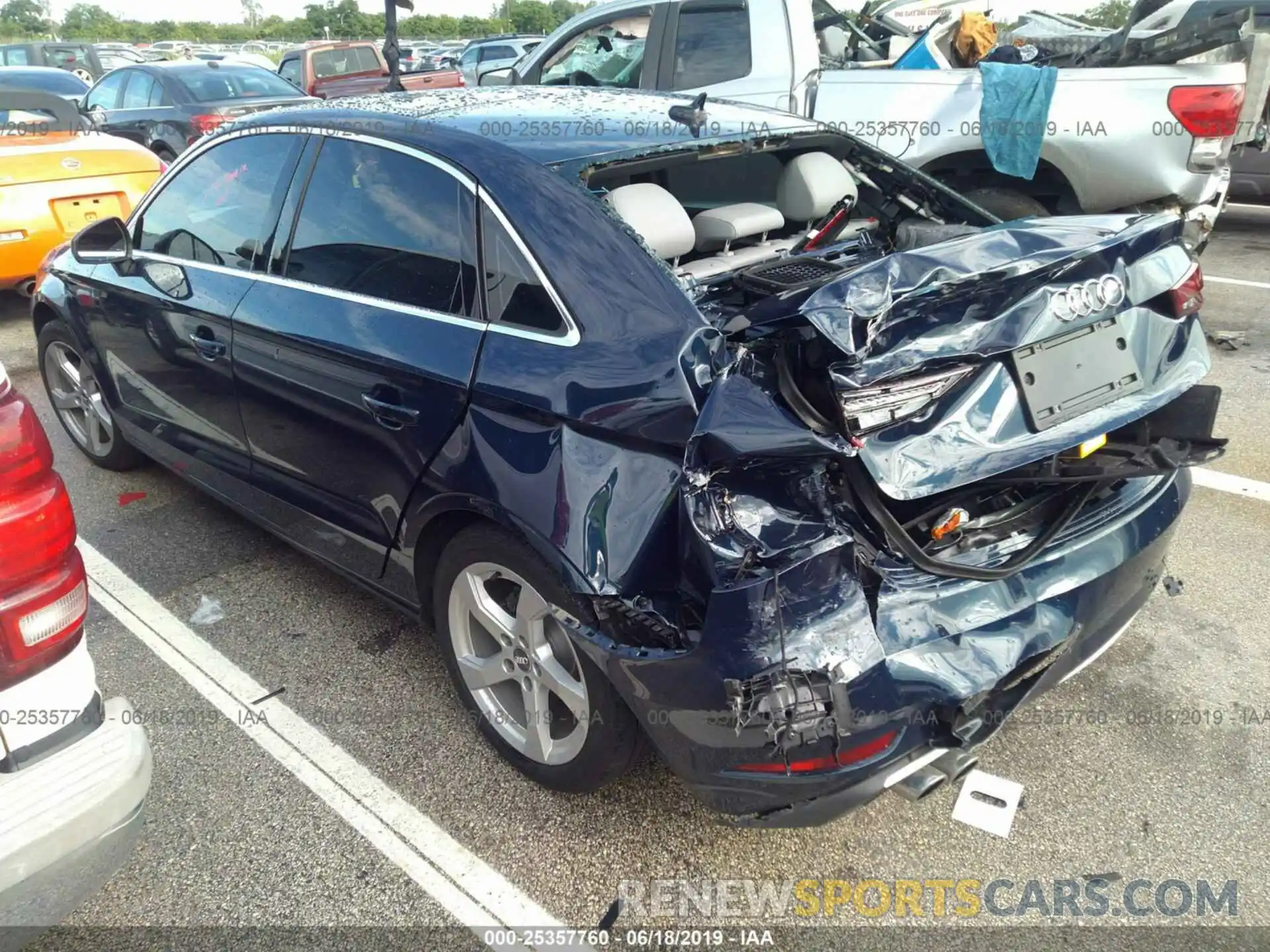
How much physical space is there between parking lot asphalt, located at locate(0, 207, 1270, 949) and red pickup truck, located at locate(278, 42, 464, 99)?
486 inches

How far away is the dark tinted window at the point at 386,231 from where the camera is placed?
8.19 feet

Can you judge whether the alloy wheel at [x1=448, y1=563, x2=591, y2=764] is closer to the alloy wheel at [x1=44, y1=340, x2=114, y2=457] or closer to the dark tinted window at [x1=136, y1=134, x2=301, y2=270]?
the dark tinted window at [x1=136, y1=134, x2=301, y2=270]

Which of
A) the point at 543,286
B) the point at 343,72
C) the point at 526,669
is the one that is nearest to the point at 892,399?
the point at 543,286

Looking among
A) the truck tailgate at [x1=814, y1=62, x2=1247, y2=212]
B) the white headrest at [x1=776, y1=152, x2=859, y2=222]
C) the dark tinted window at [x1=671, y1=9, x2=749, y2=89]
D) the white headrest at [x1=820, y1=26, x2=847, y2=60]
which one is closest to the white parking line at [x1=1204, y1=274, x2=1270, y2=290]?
the truck tailgate at [x1=814, y1=62, x2=1247, y2=212]

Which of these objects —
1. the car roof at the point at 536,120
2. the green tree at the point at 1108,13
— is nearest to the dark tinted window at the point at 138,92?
the car roof at the point at 536,120

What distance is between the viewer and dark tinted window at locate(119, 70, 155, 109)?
10.3m

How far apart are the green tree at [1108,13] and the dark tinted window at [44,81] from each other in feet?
75.0

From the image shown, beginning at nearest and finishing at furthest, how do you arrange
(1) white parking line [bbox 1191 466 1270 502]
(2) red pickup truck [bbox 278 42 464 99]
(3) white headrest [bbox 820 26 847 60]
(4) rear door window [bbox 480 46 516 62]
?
(1) white parking line [bbox 1191 466 1270 502] → (3) white headrest [bbox 820 26 847 60] → (2) red pickup truck [bbox 278 42 464 99] → (4) rear door window [bbox 480 46 516 62]

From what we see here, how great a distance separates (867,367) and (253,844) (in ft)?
6.21

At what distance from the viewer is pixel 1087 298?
6.93 feet

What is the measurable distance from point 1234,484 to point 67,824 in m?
4.30

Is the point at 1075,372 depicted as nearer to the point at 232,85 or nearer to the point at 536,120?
the point at 536,120

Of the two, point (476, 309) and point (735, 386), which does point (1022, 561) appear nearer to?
point (735, 386)

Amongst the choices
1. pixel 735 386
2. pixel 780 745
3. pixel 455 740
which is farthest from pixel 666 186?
pixel 780 745
